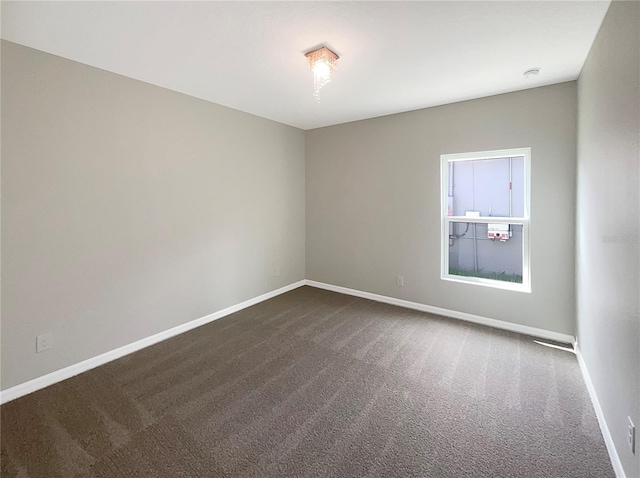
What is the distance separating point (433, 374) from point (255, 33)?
117 inches

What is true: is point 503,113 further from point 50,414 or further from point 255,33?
point 50,414

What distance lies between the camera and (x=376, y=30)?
6.46 ft

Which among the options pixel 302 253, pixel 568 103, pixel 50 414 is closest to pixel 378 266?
pixel 302 253

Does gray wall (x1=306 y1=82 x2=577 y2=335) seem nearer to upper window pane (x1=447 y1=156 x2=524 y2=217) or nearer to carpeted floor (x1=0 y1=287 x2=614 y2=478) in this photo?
upper window pane (x1=447 y1=156 x2=524 y2=217)

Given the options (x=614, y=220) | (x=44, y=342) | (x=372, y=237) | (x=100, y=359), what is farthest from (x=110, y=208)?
(x=614, y=220)

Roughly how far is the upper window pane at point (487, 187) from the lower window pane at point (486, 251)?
0.19m

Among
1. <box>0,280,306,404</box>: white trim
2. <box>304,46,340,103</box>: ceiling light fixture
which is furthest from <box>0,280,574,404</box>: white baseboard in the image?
<box>304,46,340,103</box>: ceiling light fixture

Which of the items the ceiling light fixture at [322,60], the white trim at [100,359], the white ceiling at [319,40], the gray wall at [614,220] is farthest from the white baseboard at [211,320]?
the ceiling light fixture at [322,60]

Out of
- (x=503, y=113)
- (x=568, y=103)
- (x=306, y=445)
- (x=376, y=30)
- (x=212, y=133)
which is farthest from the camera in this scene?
(x=212, y=133)

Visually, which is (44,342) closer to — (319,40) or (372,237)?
(319,40)

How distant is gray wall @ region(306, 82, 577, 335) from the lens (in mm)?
2916

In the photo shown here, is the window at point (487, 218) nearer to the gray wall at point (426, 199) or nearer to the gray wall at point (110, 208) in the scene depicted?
the gray wall at point (426, 199)

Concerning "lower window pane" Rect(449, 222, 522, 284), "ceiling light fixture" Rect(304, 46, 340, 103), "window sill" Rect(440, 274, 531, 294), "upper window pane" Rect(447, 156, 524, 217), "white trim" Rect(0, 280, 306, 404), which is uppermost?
"ceiling light fixture" Rect(304, 46, 340, 103)

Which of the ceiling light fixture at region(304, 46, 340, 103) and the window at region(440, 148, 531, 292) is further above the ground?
the ceiling light fixture at region(304, 46, 340, 103)
